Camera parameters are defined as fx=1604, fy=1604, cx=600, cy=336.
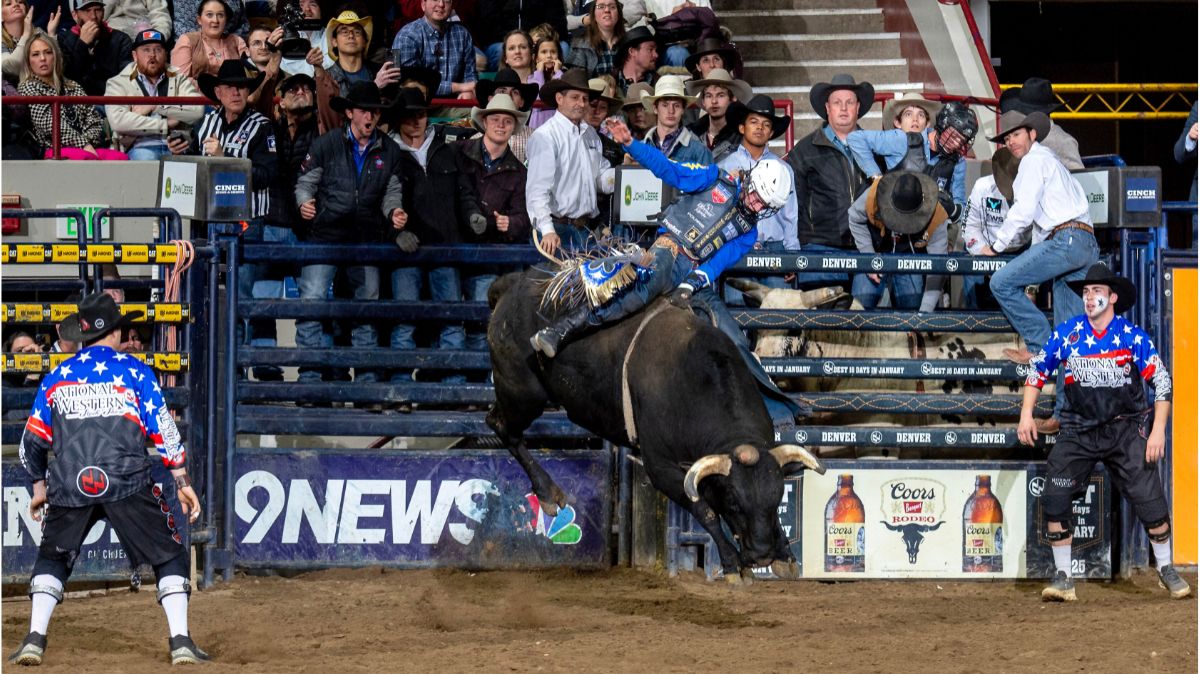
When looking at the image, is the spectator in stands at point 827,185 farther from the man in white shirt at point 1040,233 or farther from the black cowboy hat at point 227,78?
the black cowboy hat at point 227,78

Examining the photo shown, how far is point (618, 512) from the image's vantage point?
1048cm

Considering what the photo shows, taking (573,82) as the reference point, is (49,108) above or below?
above

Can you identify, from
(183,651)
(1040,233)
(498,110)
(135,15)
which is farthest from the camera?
(135,15)

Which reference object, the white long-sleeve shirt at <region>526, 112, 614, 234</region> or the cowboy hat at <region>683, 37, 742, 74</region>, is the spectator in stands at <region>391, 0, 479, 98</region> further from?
the white long-sleeve shirt at <region>526, 112, 614, 234</region>

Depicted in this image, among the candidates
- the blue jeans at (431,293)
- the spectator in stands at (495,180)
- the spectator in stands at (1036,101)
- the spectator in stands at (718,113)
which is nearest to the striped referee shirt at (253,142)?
the blue jeans at (431,293)

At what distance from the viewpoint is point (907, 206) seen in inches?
407

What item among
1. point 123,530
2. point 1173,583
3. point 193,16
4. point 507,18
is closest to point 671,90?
point 507,18

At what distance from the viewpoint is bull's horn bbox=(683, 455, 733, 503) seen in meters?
7.90

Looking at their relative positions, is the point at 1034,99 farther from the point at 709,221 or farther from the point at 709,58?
the point at 709,221

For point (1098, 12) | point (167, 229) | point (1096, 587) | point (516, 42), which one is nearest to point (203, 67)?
point (516, 42)

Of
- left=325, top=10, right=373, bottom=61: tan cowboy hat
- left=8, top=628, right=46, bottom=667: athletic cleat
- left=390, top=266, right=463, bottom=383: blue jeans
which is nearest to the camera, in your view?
left=8, top=628, right=46, bottom=667: athletic cleat

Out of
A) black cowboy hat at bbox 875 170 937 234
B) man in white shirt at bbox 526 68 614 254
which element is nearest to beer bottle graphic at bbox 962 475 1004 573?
black cowboy hat at bbox 875 170 937 234

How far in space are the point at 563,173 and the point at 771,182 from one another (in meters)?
2.19

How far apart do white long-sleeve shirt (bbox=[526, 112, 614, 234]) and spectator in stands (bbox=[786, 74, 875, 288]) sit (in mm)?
1326
